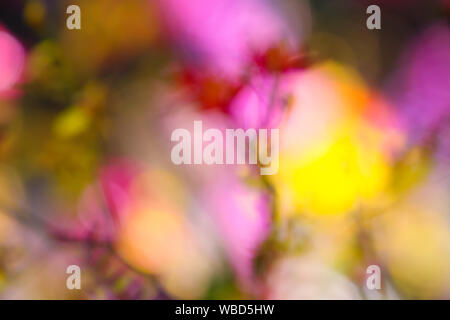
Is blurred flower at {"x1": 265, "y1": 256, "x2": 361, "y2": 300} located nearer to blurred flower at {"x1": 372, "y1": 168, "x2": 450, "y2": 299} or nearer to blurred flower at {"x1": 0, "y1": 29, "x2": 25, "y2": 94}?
blurred flower at {"x1": 372, "y1": 168, "x2": 450, "y2": 299}

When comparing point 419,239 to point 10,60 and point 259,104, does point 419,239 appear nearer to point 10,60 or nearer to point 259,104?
point 259,104

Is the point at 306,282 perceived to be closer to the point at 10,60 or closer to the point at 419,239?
the point at 419,239

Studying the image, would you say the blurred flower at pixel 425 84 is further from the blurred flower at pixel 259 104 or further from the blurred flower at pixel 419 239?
the blurred flower at pixel 259 104

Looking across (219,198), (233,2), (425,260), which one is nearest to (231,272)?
(219,198)

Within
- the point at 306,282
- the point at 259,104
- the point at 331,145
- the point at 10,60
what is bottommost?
the point at 306,282

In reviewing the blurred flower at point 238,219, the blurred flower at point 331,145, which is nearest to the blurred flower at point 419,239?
the blurred flower at point 331,145

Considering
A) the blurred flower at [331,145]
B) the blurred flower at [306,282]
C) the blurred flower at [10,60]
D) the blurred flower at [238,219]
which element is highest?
the blurred flower at [10,60]

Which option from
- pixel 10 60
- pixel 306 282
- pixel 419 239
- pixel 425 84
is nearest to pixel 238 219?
pixel 306 282

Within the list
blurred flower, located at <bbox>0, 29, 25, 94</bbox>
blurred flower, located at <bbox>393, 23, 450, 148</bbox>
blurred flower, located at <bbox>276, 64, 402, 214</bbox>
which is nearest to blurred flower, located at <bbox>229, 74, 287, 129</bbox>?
blurred flower, located at <bbox>276, 64, 402, 214</bbox>

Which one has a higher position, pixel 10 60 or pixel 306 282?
pixel 10 60

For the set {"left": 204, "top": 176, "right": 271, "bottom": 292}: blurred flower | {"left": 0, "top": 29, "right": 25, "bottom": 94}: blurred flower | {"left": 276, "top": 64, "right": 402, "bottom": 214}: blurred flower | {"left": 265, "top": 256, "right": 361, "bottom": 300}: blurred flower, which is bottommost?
{"left": 265, "top": 256, "right": 361, "bottom": 300}: blurred flower

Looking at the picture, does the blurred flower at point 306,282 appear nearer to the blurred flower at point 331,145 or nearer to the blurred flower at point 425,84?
the blurred flower at point 331,145

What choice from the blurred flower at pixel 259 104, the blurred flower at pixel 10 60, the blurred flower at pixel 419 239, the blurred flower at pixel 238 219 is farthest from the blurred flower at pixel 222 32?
the blurred flower at pixel 419 239

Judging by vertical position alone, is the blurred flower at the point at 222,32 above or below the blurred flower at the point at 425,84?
above
